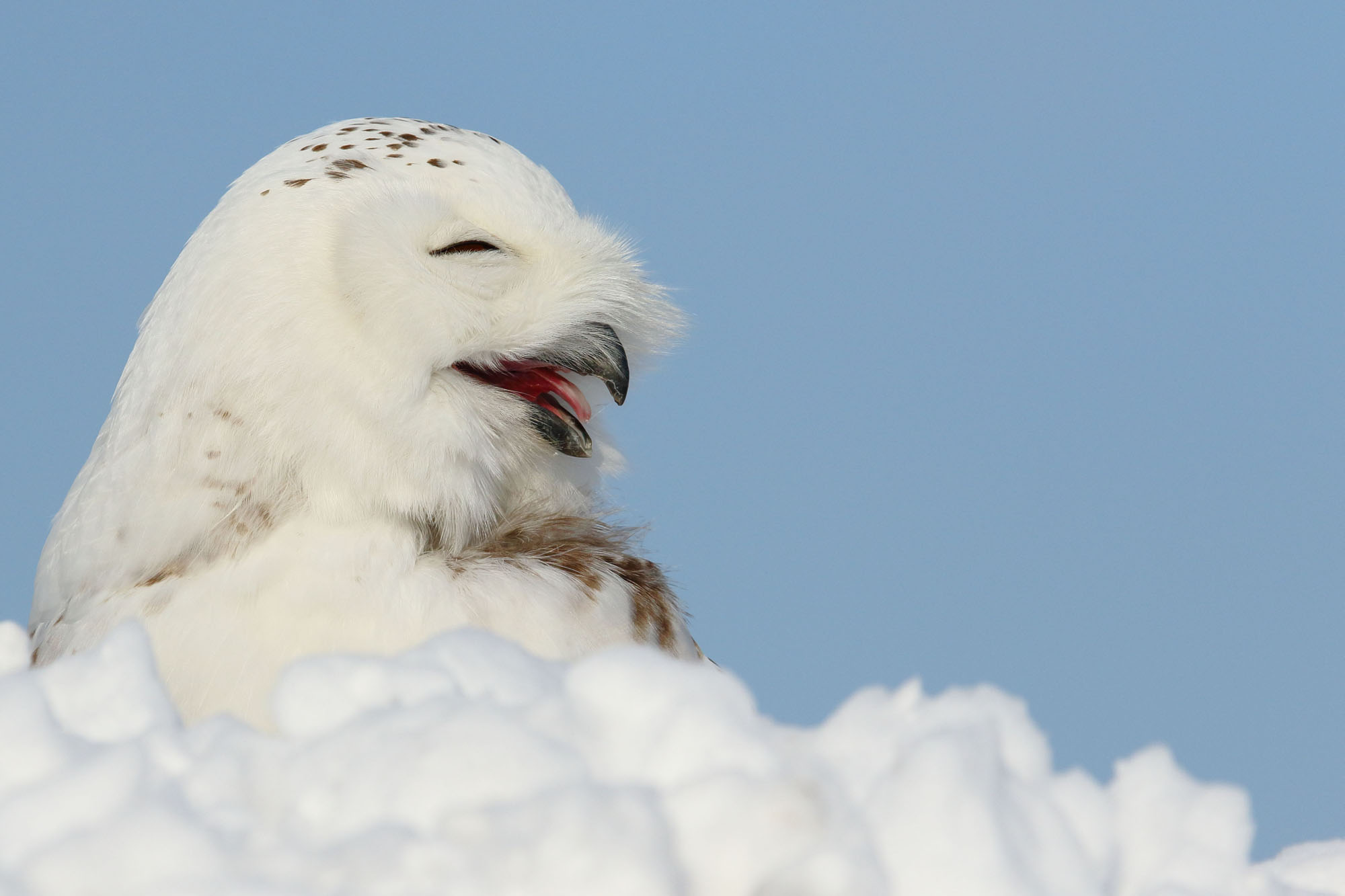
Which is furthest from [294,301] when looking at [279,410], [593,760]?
[593,760]

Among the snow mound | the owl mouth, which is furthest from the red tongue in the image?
the snow mound

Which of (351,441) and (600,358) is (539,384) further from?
(351,441)

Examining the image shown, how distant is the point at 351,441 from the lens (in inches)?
71.9

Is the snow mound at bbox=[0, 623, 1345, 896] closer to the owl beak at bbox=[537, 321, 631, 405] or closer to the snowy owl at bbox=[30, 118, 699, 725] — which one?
the snowy owl at bbox=[30, 118, 699, 725]

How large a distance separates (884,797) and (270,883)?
28cm

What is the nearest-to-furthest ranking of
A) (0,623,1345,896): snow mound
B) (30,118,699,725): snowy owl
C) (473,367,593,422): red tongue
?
(0,623,1345,896): snow mound
(30,118,699,725): snowy owl
(473,367,593,422): red tongue

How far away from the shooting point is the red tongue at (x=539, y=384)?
203 cm

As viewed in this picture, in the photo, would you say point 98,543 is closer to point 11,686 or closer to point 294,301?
point 294,301

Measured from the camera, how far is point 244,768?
0.62 m

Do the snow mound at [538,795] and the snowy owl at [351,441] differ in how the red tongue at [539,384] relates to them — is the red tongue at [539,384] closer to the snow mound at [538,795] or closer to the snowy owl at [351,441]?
the snowy owl at [351,441]

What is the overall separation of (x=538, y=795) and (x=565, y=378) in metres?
1.56

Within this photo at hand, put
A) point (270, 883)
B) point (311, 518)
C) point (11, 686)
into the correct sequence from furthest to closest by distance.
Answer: point (311, 518), point (11, 686), point (270, 883)

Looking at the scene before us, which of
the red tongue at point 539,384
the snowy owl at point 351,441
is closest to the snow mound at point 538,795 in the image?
the snowy owl at point 351,441

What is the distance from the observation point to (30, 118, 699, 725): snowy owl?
174 cm
